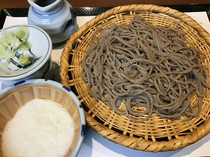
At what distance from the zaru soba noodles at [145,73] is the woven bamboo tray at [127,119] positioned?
0.10ft

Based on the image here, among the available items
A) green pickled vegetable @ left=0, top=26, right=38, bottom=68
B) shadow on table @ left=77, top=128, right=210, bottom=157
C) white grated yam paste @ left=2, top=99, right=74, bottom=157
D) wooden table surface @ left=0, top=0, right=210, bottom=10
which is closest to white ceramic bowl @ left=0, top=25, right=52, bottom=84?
green pickled vegetable @ left=0, top=26, right=38, bottom=68

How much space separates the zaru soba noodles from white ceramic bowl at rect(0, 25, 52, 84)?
0.17 metres

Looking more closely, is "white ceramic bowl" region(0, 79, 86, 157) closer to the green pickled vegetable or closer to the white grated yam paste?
the white grated yam paste

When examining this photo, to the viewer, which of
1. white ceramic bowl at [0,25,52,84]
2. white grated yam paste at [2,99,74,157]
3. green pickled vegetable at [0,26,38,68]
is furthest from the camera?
green pickled vegetable at [0,26,38,68]

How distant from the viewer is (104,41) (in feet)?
3.89

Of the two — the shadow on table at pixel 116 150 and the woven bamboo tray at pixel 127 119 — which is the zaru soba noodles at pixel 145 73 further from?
the shadow on table at pixel 116 150

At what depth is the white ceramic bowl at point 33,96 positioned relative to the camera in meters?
0.98

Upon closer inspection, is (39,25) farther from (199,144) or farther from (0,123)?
(199,144)

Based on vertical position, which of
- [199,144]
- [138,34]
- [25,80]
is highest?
[138,34]

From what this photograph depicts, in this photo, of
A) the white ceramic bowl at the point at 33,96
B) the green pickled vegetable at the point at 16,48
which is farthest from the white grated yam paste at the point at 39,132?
the green pickled vegetable at the point at 16,48

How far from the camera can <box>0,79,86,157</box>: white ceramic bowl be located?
98 cm

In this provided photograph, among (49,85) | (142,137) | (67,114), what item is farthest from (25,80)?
(142,137)

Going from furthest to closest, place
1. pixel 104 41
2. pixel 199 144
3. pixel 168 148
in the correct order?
pixel 104 41, pixel 199 144, pixel 168 148

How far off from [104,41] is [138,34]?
0.16 metres
